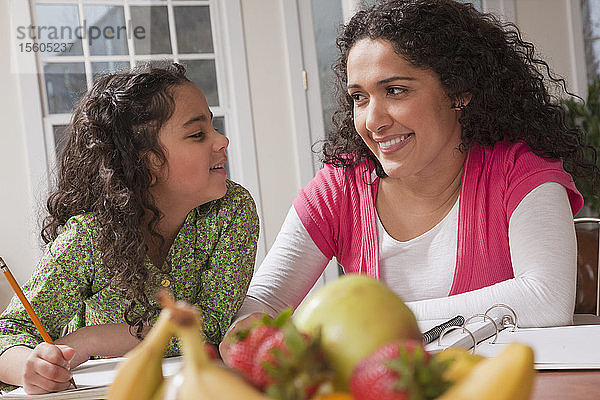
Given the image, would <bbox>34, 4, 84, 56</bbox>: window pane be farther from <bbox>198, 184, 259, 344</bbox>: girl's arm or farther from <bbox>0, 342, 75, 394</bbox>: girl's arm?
<bbox>0, 342, 75, 394</bbox>: girl's arm

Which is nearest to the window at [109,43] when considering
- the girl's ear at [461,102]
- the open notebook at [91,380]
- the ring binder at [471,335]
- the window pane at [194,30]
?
the window pane at [194,30]

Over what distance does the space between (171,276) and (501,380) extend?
1.24 meters

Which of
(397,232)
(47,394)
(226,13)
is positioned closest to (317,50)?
(226,13)

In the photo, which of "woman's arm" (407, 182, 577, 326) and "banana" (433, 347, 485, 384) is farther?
"woman's arm" (407, 182, 577, 326)

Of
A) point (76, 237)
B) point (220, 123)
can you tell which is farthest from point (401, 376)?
point (220, 123)

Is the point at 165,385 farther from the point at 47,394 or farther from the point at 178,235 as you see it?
the point at 178,235

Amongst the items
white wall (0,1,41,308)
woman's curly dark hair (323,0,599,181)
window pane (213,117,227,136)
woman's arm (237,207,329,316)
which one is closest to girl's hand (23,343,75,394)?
woman's arm (237,207,329,316)

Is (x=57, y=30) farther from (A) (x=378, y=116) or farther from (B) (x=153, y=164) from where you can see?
(A) (x=378, y=116)

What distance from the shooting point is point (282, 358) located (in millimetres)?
414

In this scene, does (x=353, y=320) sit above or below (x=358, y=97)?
below

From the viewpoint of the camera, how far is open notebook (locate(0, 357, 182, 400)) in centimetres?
94

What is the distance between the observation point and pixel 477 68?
1.66 metres

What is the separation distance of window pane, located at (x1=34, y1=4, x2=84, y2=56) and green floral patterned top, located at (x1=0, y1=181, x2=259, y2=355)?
125 inches

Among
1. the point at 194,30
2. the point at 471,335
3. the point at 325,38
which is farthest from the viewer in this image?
the point at 325,38
